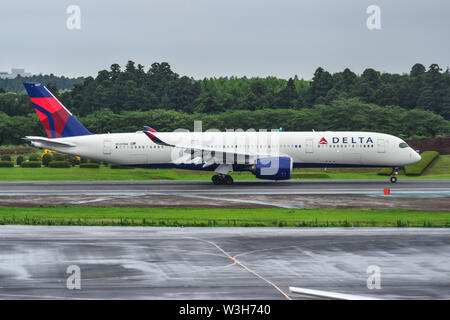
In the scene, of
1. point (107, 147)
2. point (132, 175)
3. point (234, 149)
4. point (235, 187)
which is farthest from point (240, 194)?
point (132, 175)

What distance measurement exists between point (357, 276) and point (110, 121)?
8740 cm

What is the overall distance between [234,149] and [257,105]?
7449 cm

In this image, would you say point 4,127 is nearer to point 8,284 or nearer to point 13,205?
point 13,205

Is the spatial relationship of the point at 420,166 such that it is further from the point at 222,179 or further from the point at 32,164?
the point at 32,164

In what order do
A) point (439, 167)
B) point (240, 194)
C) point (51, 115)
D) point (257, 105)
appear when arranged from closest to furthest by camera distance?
point (240, 194)
point (51, 115)
point (439, 167)
point (257, 105)

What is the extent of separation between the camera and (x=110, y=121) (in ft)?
338

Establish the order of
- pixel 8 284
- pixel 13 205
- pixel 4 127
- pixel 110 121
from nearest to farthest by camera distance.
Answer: pixel 8 284 → pixel 13 205 → pixel 110 121 → pixel 4 127

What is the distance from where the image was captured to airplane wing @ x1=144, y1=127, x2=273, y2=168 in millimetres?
49594

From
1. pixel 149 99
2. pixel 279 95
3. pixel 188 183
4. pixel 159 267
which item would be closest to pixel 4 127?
pixel 149 99

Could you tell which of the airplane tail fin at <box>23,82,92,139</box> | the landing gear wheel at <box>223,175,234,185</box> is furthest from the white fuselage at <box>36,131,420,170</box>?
the airplane tail fin at <box>23,82,92,139</box>

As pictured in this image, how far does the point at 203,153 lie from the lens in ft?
166

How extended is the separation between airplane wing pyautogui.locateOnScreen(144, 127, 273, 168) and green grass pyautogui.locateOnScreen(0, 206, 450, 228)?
1275 cm

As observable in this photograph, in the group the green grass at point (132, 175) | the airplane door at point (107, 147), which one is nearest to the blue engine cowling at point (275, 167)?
the green grass at point (132, 175)

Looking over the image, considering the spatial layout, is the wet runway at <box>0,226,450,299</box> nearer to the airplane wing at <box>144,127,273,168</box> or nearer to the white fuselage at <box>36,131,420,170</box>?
the airplane wing at <box>144,127,273,168</box>
